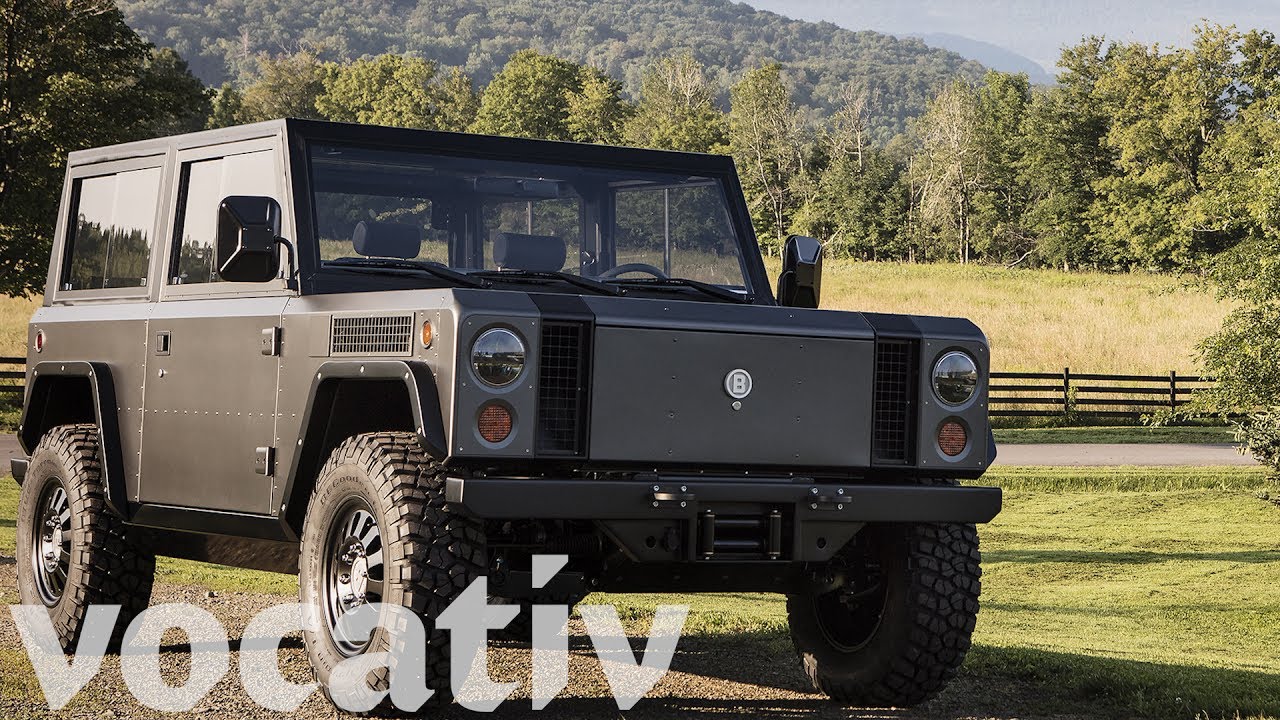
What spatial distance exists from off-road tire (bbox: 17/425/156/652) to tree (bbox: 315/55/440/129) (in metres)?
127

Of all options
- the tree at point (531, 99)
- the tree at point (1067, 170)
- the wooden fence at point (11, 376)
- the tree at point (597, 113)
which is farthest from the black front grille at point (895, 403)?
the tree at point (531, 99)

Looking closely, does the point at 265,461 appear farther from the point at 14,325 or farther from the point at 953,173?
the point at 953,173

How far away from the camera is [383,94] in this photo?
467ft

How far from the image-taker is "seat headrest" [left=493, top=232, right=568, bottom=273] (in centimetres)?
734

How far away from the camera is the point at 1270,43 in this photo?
3578 inches

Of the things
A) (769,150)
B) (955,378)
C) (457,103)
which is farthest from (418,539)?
(457,103)

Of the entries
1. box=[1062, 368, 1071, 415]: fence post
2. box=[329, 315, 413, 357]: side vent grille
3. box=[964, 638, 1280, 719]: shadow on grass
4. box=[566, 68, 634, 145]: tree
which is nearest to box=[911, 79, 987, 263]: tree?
box=[566, 68, 634, 145]: tree

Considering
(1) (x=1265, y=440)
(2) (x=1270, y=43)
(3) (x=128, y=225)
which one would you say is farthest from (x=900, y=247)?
(3) (x=128, y=225)

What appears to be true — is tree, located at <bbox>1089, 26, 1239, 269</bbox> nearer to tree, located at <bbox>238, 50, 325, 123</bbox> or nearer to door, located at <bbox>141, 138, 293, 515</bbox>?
tree, located at <bbox>238, 50, 325, 123</bbox>

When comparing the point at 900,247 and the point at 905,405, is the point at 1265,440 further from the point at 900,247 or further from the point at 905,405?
the point at 900,247

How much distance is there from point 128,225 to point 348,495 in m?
3.04

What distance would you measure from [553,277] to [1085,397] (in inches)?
1478

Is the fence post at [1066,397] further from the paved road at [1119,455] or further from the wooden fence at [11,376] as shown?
the wooden fence at [11,376]

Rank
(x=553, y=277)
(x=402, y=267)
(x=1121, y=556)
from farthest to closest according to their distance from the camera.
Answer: (x=1121, y=556)
(x=553, y=277)
(x=402, y=267)
